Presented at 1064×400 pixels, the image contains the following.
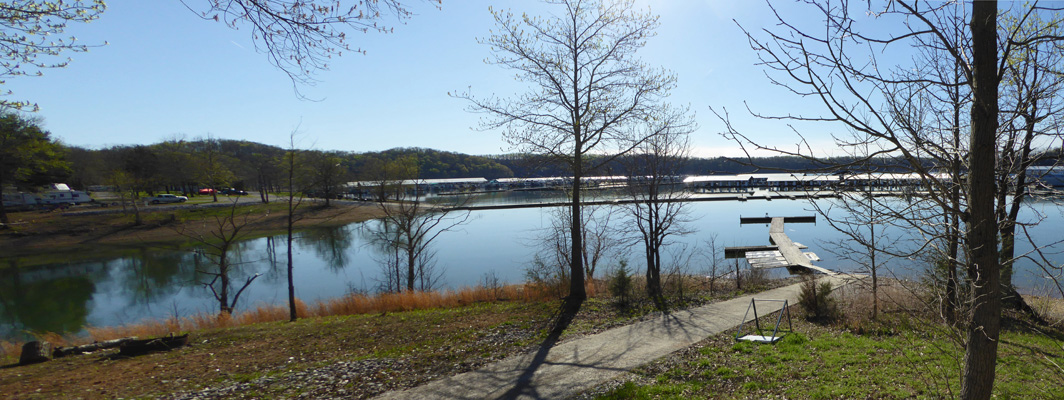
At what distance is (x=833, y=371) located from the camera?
6.58 meters

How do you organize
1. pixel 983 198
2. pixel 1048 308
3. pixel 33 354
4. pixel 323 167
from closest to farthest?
pixel 983 198
pixel 33 354
pixel 1048 308
pixel 323 167

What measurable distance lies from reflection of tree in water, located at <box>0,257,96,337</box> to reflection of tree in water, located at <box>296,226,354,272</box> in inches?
473

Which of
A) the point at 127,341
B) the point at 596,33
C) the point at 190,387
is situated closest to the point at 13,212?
the point at 127,341

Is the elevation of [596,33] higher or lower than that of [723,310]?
higher

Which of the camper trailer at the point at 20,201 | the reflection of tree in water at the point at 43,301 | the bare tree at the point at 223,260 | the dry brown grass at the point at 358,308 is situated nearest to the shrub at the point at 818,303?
the dry brown grass at the point at 358,308

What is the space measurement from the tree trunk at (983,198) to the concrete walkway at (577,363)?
4.91 m

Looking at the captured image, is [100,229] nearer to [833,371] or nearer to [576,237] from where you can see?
[576,237]

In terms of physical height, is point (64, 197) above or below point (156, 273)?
above

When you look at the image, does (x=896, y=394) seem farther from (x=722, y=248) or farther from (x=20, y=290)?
(x=20, y=290)

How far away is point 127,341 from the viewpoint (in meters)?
8.80

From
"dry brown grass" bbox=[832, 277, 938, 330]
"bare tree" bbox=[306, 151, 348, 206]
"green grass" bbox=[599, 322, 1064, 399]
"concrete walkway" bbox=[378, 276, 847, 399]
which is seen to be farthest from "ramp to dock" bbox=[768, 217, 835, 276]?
"bare tree" bbox=[306, 151, 348, 206]

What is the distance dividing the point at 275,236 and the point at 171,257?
1015 cm

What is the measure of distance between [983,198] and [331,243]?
42.7 metres

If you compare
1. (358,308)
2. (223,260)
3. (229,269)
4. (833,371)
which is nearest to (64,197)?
(229,269)
